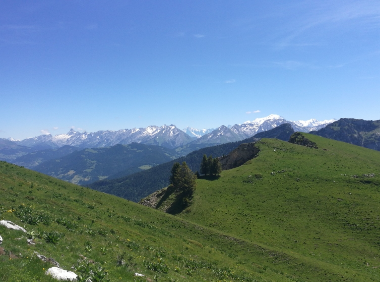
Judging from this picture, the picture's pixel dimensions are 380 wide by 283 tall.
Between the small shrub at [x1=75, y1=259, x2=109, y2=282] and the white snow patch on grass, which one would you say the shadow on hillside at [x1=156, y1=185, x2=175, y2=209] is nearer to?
the small shrub at [x1=75, y1=259, x2=109, y2=282]

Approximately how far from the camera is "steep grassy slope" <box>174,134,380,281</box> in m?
39.4

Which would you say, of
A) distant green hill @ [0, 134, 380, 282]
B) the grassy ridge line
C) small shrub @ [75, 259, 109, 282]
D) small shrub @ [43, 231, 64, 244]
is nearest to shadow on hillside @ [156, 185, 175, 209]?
distant green hill @ [0, 134, 380, 282]

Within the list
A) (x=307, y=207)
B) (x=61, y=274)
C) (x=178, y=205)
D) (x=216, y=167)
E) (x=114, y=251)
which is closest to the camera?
(x=61, y=274)

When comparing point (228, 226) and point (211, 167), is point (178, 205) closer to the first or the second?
point (228, 226)

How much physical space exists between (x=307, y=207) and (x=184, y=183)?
36.6 metres

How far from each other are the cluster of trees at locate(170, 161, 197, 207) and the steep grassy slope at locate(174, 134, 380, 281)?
3.23m

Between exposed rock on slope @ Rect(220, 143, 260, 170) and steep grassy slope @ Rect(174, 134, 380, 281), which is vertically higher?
exposed rock on slope @ Rect(220, 143, 260, 170)

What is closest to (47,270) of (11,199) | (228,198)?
(11,199)

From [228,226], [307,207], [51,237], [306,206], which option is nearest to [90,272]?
[51,237]

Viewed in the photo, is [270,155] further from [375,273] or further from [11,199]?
[11,199]

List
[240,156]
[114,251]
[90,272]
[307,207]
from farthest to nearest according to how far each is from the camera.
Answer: [240,156] → [307,207] → [114,251] → [90,272]

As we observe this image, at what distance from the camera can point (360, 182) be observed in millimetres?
62281

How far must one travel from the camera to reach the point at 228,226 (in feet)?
173

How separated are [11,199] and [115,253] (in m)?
17.5
